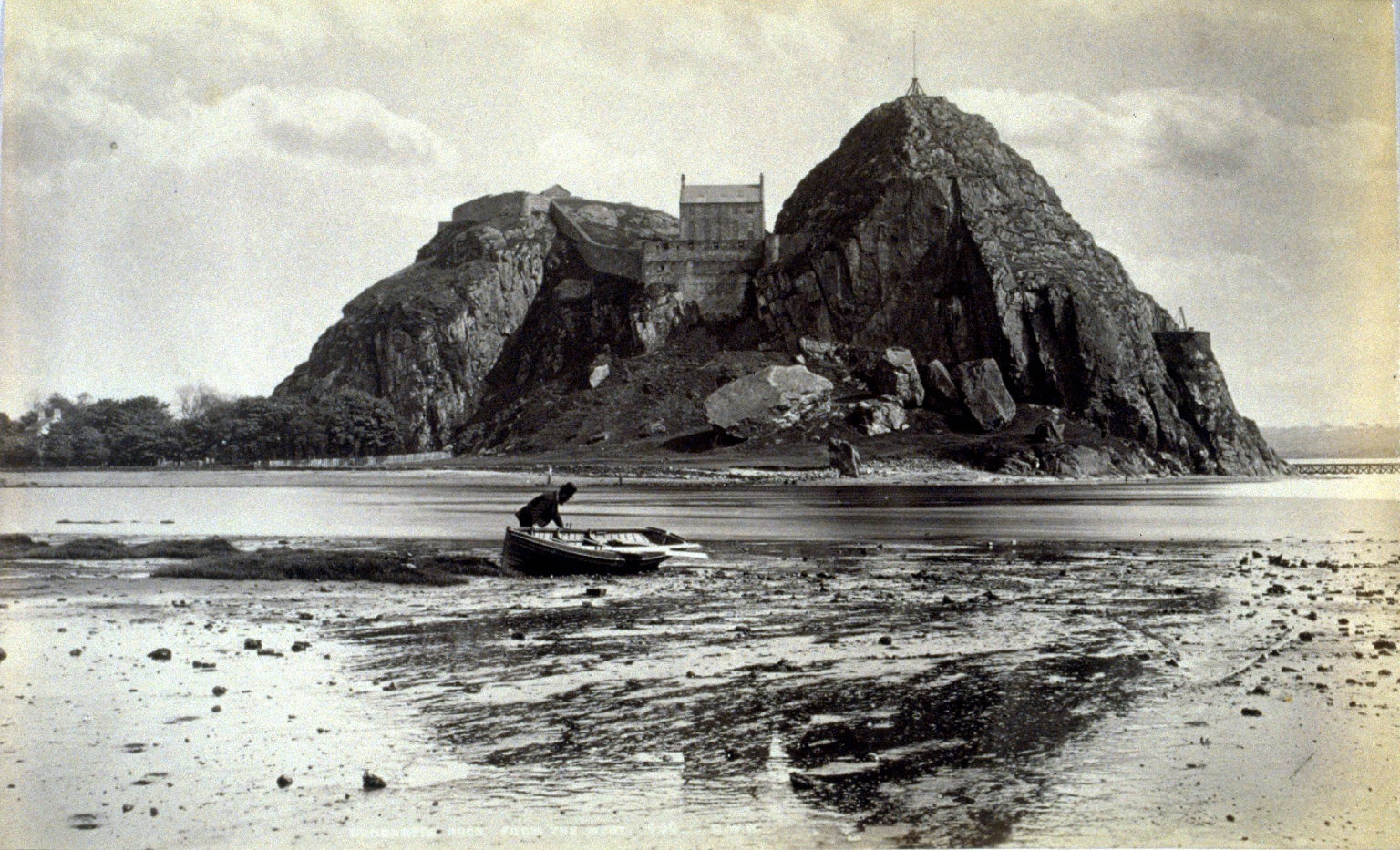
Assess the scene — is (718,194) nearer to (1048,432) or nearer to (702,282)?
(702,282)

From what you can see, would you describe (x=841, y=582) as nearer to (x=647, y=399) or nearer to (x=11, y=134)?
(x=11, y=134)

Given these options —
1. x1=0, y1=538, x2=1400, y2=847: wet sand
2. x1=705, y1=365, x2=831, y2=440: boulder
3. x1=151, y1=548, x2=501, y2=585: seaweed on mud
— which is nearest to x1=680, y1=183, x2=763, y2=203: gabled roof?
x1=705, y1=365, x2=831, y2=440: boulder

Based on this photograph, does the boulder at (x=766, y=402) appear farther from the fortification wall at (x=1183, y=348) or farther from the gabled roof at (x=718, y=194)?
the fortification wall at (x=1183, y=348)

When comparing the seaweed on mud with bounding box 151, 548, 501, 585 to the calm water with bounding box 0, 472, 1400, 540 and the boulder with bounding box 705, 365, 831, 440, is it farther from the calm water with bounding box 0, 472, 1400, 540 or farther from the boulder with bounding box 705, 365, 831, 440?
the boulder with bounding box 705, 365, 831, 440

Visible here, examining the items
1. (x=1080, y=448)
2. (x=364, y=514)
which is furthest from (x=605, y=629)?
(x=1080, y=448)

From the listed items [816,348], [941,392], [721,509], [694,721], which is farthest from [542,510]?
[816,348]

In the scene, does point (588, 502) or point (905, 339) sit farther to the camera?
point (905, 339)
